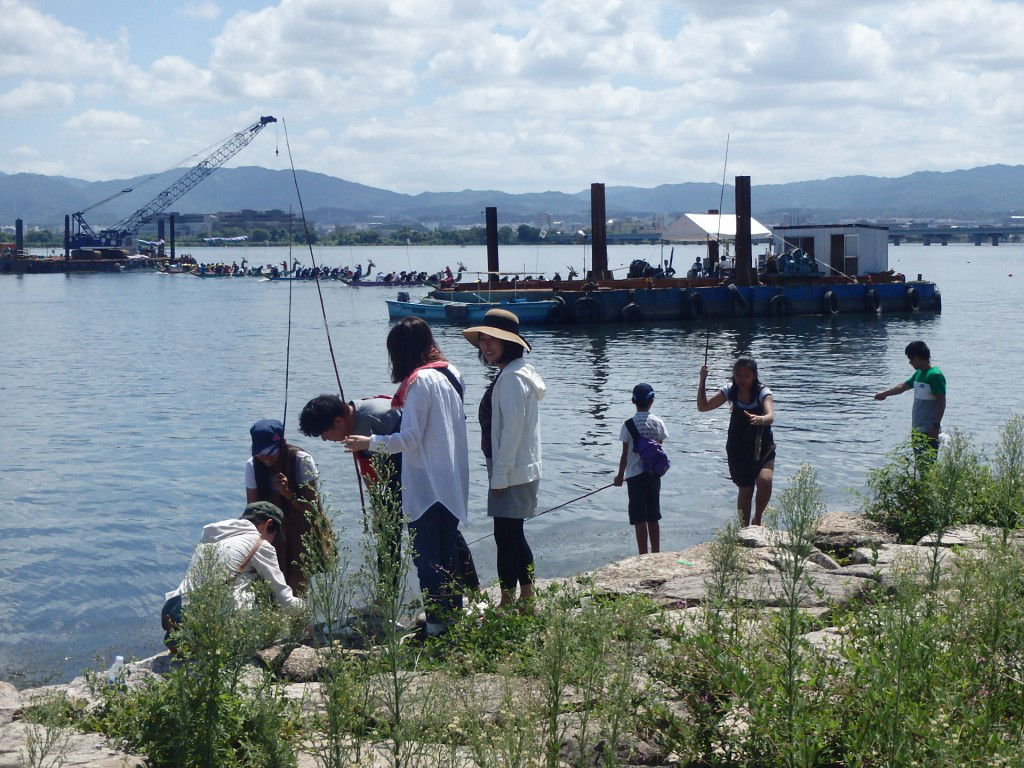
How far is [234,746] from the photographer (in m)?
3.77

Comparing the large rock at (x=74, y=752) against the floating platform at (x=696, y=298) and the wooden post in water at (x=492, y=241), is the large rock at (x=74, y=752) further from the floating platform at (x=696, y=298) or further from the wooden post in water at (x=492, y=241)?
the wooden post in water at (x=492, y=241)

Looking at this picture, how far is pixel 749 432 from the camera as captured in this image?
7984 mm

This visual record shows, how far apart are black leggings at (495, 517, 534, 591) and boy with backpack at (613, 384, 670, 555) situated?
2.39 meters

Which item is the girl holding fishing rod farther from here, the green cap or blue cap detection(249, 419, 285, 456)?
the green cap

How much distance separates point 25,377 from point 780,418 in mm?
17999

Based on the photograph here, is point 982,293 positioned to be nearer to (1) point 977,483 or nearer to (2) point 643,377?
(2) point 643,377

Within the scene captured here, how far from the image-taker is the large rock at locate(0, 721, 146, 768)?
12.2 ft

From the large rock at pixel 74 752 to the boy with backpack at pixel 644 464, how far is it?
4.52 m

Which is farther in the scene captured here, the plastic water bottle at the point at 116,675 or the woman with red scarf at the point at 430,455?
the woman with red scarf at the point at 430,455

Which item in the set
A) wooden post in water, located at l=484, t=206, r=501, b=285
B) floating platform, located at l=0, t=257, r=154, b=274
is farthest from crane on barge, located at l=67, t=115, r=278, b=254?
wooden post in water, located at l=484, t=206, r=501, b=285

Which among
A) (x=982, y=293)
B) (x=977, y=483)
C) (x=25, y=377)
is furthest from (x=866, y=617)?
(x=982, y=293)

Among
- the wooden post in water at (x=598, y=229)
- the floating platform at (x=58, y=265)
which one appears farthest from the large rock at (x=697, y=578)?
the floating platform at (x=58, y=265)

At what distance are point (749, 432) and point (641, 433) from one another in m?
0.81

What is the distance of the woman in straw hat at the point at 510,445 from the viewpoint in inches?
210
